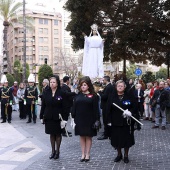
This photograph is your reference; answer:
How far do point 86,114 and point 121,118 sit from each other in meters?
0.74

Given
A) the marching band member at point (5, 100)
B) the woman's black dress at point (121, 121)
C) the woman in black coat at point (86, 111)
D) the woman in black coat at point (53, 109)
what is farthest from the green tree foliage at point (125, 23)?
the woman's black dress at point (121, 121)

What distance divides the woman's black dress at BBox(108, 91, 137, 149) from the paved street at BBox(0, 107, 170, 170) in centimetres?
49

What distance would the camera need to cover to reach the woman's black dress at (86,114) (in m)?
6.65

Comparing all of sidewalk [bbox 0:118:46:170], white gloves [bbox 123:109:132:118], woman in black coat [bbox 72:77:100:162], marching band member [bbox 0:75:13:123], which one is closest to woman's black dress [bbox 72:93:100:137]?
woman in black coat [bbox 72:77:100:162]

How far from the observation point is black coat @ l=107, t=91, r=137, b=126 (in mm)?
6605

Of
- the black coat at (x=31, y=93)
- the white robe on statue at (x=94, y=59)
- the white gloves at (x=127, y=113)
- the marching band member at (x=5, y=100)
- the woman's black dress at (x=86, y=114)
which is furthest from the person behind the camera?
the marching band member at (x=5, y=100)

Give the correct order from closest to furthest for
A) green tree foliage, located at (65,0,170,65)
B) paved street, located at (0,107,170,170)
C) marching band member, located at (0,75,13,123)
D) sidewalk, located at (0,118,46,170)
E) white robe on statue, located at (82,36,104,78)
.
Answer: paved street, located at (0,107,170,170)
sidewalk, located at (0,118,46,170)
white robe on statue, located at (82,36,104,78)
marching band member, located at (0,75,13,123)
green tree foliage, located at (65,0,170,65)

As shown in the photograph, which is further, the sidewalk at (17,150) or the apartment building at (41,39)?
the apartment building at (41,39)

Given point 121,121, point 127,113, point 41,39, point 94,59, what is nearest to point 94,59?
point 94,59

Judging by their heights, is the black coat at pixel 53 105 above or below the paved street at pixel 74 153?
above

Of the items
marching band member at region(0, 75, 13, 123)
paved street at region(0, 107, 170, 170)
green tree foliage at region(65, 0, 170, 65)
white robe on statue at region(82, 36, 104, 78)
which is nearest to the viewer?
paved street at region(0, 107, 170, 170)

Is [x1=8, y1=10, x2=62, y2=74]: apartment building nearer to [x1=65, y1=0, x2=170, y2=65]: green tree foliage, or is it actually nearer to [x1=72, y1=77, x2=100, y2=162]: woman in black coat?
[x1=65, y1=0, x2=170, y2=65]: green tree foliage

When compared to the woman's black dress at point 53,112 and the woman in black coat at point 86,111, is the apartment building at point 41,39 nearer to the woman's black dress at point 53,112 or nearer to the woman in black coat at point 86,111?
the woman's black dress at point 53,112

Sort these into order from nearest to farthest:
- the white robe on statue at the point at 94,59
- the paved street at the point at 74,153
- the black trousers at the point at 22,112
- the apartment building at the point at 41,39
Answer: the paved street at the point at 74,153, the white robe on statue at the point at 94,59, the black trousers at the point at 22,112, the apartment building at the point at 41,39
